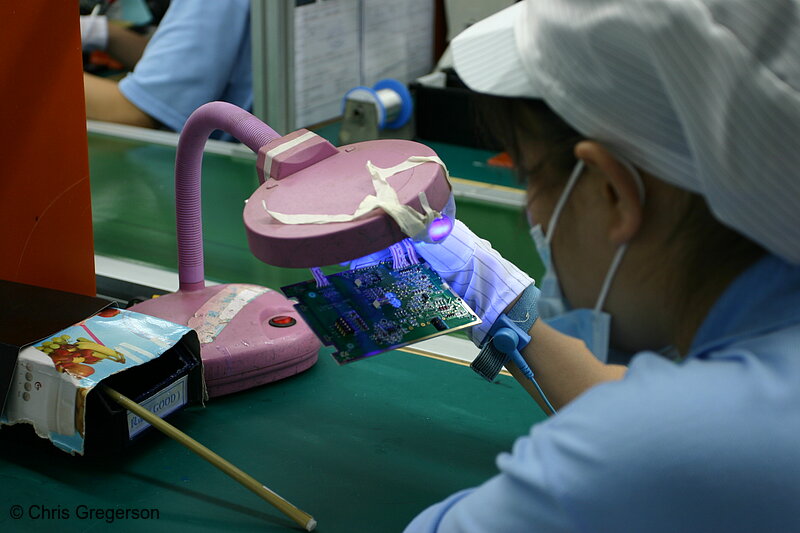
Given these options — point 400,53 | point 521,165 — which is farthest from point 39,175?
point 400,53

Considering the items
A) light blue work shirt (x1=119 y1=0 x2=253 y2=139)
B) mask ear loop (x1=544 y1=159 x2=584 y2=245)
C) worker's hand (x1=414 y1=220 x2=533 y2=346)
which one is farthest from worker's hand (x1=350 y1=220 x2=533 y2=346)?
light blue work shirt (x1=119 y1=0 x2=253 y2=139)

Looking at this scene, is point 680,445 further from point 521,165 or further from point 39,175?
point 39,175

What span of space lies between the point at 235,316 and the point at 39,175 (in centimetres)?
31

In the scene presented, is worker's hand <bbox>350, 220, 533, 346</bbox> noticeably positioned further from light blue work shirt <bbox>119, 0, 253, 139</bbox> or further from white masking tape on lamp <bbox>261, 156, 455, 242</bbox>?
light blue work shirt <bbox>119, 0, 253, 139</bbox>

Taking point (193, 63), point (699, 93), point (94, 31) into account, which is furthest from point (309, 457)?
point (94, 31)

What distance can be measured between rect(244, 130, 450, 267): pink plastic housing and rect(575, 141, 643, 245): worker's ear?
0.19 metres

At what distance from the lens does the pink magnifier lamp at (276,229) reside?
68cm

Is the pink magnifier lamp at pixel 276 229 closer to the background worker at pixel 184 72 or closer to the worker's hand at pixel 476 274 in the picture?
the worker's hand at pixel 476 274

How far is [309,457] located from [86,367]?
257 millimetres

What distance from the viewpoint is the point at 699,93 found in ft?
1.54

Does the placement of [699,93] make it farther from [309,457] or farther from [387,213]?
[309,457]

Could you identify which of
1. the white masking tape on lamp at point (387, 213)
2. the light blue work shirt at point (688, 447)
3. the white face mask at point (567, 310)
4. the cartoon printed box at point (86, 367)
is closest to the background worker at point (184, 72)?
the cartoon printed box at point (86, 367)

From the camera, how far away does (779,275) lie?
0.53 meters

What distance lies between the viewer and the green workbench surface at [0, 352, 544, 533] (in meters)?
0.88
